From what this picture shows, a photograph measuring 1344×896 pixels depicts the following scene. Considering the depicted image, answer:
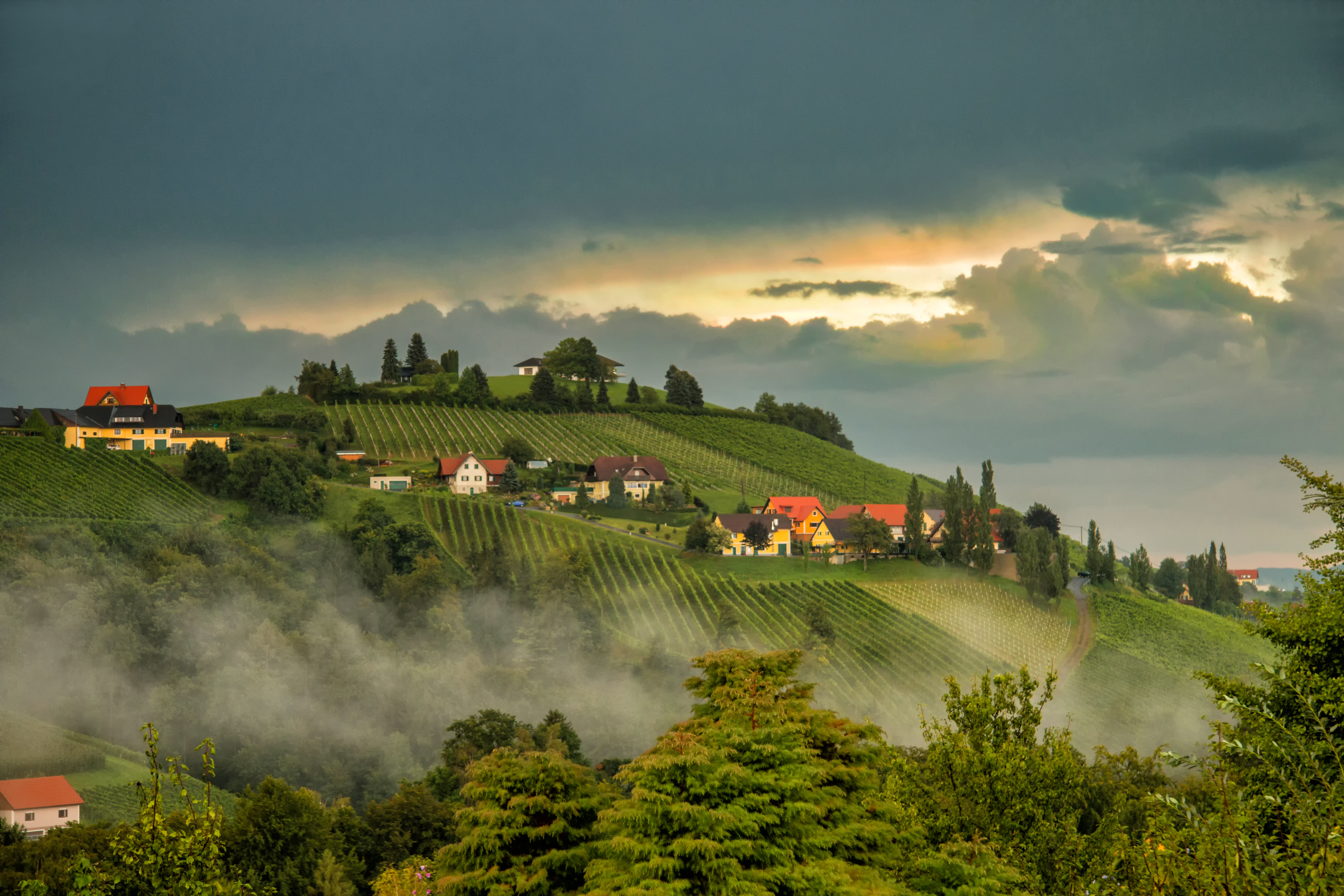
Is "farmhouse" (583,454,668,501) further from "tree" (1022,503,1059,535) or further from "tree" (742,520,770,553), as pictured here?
"tree" (1022,503,1059,535)

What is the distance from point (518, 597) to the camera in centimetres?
8575

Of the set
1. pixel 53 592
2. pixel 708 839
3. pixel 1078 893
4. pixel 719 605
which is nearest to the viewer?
pixel 1078 893

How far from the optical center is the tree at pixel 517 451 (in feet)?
373

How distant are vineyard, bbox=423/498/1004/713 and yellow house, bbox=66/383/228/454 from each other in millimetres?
30238

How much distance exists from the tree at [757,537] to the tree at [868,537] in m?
8.06

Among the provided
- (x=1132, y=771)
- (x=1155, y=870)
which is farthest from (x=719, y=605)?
(x=1155, y=870)

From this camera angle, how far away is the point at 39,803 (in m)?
50.5

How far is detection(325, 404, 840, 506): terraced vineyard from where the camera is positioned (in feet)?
390

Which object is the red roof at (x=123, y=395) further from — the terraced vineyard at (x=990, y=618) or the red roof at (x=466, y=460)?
the terraced vineyard at (x=990, y=618)

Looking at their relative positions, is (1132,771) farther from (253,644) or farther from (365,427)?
(365,427)

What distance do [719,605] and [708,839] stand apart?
66784 mm

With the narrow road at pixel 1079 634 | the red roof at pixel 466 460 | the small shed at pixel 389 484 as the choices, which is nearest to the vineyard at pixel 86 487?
the small shed at pixel 389 484

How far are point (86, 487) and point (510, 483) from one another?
127ft

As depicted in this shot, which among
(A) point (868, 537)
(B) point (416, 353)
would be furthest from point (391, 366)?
(A) point (868, 537)
